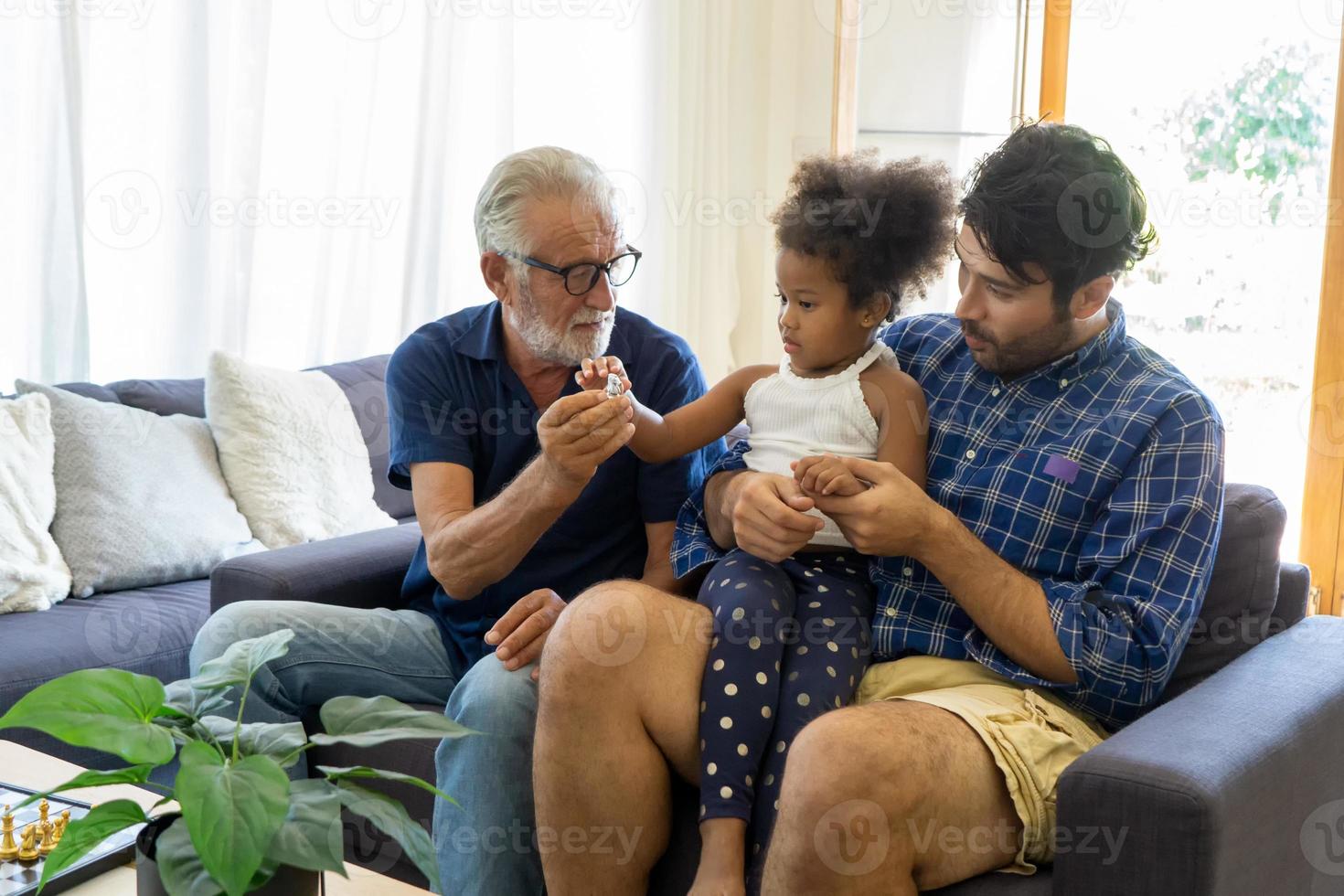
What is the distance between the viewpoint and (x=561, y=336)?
6.16 ft

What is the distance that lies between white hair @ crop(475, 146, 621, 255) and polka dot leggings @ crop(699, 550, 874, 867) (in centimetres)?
62

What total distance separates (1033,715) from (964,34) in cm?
327

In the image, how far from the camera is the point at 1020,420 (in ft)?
5.42

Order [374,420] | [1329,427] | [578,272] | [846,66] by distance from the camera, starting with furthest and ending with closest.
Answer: [846,66], [1329,427], [374,420], [578,272]

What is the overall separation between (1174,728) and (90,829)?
1.04 metres

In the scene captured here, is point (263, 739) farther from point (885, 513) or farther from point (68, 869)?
point (885, 513)

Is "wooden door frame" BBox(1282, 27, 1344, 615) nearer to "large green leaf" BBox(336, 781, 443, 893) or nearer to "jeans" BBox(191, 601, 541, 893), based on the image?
"jeans" BBox(191, 601, 541, 893)

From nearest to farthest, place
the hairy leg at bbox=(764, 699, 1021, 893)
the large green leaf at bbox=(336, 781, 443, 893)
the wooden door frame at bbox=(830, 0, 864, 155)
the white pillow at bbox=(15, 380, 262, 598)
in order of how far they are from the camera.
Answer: the large green leaf at bbox=(336, 781, 443, 893) → the hairy leg at bbox=(764, 699, 1021, 893) → the white pillow at bbox=(15, 380, 262, 598) → the wooden door frame at bbox=(830, 0, 864, 155)

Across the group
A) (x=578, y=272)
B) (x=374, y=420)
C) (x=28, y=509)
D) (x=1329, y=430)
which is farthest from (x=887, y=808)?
(x=1329, y=430)

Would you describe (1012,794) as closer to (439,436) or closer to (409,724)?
(409,724)

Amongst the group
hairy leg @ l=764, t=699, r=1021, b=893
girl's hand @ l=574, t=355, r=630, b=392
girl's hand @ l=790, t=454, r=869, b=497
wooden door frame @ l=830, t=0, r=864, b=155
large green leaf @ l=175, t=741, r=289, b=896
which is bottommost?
hairy leg @ l=764, t=699, r=1021, b=893

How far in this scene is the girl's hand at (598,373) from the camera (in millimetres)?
1712

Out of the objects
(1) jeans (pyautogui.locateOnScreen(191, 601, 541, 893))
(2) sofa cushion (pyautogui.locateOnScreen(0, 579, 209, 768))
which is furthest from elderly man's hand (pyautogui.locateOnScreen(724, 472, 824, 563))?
(2) sofa cushion (pyautogui.locateOnScreen(0, 579, 209, 768))

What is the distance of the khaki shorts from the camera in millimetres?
1364
